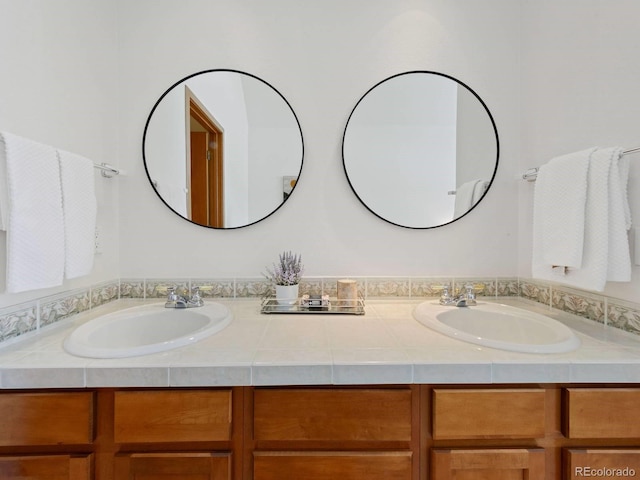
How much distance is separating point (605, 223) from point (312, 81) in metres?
1.25

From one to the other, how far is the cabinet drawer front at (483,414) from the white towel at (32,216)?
1.17m

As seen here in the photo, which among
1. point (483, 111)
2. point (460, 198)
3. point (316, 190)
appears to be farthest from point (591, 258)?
point (316, 190)

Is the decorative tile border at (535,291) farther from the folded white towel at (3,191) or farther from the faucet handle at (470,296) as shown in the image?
the folded white towel at (3,191)

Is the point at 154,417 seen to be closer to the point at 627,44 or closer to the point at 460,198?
the point at 460,198

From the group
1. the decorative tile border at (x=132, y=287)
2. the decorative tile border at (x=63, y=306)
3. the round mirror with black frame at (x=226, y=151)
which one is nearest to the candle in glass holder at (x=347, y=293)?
the round mirror with black frame at (x=226, y=151)

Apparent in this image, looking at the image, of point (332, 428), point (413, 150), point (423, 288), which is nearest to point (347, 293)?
point (423, 288)

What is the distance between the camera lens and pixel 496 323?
52.4 inches

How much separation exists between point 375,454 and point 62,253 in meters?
1.11

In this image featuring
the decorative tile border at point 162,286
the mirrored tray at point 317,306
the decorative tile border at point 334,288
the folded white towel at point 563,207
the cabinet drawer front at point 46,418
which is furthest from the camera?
the decorative tile border at point 162,286

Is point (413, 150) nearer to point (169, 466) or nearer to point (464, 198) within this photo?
point (464, 198)

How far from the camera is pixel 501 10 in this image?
1568 millimetres

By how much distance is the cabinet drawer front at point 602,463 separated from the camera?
870 mm

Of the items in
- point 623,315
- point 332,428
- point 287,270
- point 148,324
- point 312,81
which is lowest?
point 332,428

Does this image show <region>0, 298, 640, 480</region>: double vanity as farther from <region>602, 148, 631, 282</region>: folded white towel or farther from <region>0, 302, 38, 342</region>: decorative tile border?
<region>602, 148, 631, 282</region>: folded white towel
